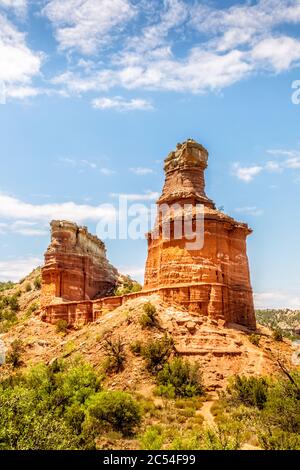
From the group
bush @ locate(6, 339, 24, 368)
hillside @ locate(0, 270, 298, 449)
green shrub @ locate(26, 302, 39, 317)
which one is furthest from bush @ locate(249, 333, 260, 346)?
green shrub @ locate(26, 302, 39, 317)

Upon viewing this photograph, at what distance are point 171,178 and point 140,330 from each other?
48.9ft

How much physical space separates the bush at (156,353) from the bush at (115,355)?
64.8 inches

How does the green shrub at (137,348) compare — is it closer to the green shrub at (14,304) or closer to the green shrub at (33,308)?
the green shrub at (33,308)

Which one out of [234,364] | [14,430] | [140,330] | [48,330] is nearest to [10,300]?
[48,330]

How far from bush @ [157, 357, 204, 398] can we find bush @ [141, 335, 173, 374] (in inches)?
27.3

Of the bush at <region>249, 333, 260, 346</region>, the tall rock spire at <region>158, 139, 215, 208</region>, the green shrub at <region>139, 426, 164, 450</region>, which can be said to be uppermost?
the tall rock spire at <region>158, 139, 215, 208</region>

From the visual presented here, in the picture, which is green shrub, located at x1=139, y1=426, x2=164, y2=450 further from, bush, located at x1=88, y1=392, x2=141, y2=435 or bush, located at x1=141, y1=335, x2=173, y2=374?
bush, located at x1=141, y1=335, x2=173, y2=374

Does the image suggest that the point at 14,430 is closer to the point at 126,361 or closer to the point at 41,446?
the point at 41,446

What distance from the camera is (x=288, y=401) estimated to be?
23562 mm

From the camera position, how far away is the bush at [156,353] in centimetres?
3150

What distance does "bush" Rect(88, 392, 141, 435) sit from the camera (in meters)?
24.1

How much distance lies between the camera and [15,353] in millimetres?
43031

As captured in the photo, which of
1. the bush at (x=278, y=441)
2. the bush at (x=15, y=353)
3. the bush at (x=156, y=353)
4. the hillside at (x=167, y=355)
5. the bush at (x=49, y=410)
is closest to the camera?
the bush at (x=278, y=441)

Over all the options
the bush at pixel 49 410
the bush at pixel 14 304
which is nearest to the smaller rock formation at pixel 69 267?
the bush at pixel 14 304
